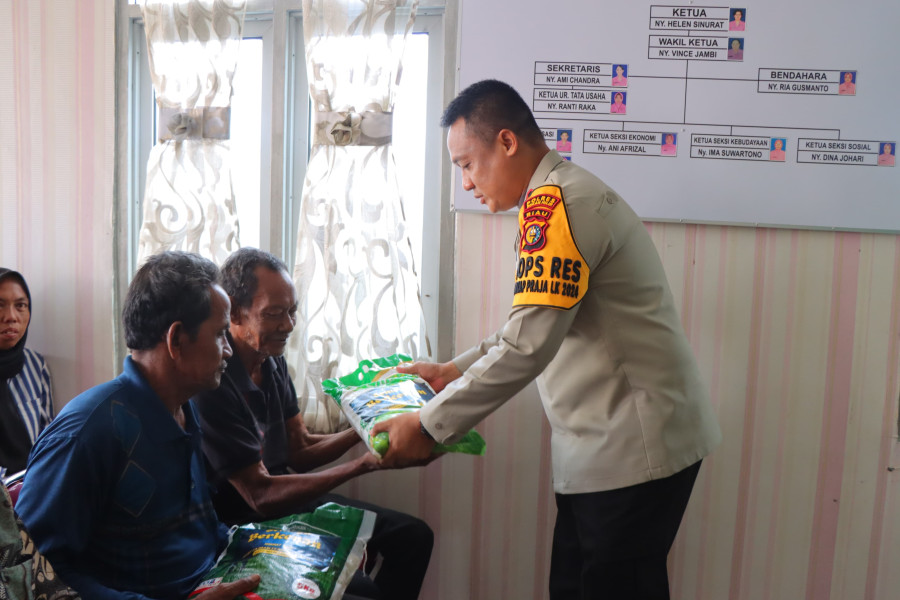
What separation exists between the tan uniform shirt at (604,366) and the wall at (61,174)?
5.31 ft

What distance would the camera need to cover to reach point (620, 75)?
210cm

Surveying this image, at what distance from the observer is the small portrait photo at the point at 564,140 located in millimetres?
2137

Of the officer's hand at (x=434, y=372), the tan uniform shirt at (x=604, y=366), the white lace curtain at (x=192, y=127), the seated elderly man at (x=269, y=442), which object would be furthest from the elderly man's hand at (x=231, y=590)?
the white lace curtain at (x=192, y=127)

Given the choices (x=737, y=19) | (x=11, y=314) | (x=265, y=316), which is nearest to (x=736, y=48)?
(x=737, y=19)

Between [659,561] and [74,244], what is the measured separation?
7.23 ft

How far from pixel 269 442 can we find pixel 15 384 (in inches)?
46.1

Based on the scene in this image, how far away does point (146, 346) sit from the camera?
4.46ft

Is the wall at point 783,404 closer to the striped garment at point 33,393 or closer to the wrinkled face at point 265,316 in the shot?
the wrinkled face at point 265,316

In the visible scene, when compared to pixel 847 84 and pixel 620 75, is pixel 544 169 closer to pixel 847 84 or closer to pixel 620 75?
pixel 620 75

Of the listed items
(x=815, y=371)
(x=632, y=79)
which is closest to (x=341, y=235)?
(x=632, y=79)

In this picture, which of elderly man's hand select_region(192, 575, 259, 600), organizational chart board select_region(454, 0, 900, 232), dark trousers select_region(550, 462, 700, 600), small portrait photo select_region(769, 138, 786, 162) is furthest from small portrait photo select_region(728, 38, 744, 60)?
elderly man's hand select_region(192, 575, 259, 600)

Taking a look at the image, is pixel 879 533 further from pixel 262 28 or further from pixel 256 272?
pixel 262 28

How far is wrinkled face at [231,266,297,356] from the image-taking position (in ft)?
5.72

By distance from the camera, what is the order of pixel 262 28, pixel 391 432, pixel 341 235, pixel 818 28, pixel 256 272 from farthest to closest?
pixel 262 28 < pixel 341 235 < pixel 818 28 < pixel 256 272 < pixel 391 432
